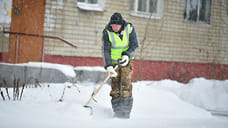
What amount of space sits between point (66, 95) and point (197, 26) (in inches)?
254

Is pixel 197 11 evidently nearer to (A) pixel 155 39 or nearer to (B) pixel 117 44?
(A) pixel 155 39

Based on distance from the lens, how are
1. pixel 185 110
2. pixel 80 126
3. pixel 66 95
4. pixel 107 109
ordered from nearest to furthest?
pixel 80 126 < pixel 107 109 < pixel 66 95 < pixel 185 110

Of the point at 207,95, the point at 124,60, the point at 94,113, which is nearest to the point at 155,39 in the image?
the point at 207,95

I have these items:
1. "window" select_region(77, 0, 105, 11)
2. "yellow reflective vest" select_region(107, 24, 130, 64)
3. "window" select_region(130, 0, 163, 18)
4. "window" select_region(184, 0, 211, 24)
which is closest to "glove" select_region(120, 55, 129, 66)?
"yellow reflective vest" select_region(107, 24, 130, 64)

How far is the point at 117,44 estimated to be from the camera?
3.32m

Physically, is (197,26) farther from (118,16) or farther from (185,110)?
(118,16)

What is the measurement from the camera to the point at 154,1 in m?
8.09

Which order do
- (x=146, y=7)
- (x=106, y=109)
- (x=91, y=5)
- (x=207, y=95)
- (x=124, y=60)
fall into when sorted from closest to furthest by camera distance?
1. (x=124, y=60)
2. (x=106, y=109)
3. (x=207, y=95)
4. (x=91, y=5)
5. (x=146, y=7)

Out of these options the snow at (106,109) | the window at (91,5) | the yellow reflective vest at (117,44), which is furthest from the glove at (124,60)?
the window at (91,5)

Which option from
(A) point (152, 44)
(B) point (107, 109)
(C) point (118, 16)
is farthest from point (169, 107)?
(A) point (152, 44)

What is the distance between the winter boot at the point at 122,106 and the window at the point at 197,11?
248 inches

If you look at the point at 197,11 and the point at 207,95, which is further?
the point at 197,11

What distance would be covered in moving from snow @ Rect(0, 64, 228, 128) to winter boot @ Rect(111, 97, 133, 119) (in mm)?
121

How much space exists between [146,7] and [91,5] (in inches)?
82.7
